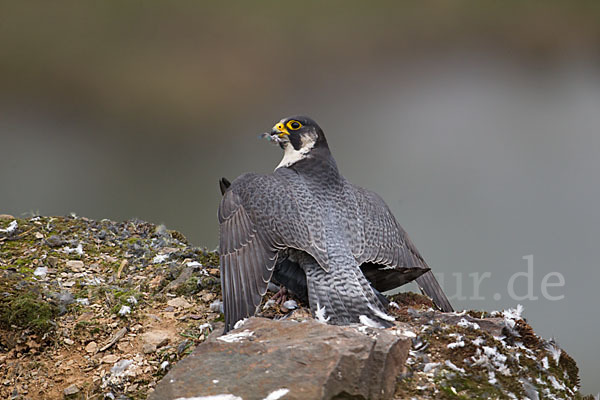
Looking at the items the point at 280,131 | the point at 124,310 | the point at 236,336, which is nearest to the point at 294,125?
the point at 280,131

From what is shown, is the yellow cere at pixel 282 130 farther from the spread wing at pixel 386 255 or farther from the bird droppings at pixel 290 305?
the bird droppings at pixel 290 305

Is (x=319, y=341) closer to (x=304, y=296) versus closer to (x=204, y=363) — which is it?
(x=204, y=363)

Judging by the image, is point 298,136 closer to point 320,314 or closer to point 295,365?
point 320,314

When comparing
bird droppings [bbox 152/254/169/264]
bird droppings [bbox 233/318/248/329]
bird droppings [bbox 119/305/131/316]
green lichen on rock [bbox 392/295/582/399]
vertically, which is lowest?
green lichen on rock [bbox 392/295/582/399]

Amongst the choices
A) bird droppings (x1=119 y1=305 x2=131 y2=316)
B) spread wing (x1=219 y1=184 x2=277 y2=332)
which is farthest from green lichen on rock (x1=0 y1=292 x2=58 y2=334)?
spread wing (x1=219 y1=184 x2=277 y2=332)

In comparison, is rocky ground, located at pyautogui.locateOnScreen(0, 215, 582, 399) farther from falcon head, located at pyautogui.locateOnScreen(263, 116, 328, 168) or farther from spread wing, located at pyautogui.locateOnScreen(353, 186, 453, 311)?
falcon head, located at pyautogui.locateOnScreen(263, 116, 328, 168)

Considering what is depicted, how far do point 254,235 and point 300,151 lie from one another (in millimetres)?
938

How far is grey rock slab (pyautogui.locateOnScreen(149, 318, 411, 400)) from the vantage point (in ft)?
8.25

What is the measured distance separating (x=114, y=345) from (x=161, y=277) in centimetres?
69

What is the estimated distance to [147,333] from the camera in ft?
11.6

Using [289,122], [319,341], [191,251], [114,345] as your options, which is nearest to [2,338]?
[114,345]

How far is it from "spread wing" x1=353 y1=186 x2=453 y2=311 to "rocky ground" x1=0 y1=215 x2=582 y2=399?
16 cm

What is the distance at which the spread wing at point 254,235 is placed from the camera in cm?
354

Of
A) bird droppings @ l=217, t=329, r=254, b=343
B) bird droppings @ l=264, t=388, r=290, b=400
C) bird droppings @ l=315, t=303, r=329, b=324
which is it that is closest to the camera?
bird droppings @ l=264, t=388, r=290, b=400
